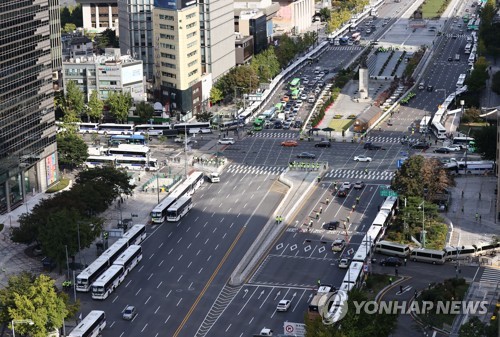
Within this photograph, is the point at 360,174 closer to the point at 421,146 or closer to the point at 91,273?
the point at 421,146

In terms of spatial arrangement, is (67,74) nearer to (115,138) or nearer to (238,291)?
(115,138)

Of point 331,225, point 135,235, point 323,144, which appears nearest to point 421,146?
point 323,144

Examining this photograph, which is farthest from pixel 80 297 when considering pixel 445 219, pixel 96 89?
pixel 96 89

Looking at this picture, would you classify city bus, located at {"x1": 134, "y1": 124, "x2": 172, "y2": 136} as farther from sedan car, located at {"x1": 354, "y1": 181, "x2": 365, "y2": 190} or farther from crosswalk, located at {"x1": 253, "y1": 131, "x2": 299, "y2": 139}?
sedan car, located at {"x1": 354, "y1": 181, "x2": 365, "y2": 190}

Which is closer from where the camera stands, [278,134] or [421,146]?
[421,146]

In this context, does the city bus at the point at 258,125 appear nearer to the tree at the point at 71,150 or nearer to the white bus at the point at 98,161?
the white bus at the point at 98,161
